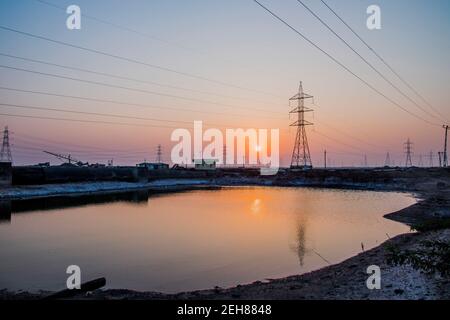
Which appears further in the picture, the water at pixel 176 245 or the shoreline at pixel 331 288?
the water at pixel 176 245

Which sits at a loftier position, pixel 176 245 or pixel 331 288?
pixel 331 288

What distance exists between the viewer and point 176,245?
19.9 metres

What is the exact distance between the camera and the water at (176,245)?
1390cm

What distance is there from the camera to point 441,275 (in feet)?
32.6

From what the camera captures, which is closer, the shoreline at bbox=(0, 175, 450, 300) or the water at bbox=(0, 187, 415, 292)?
the shoreline at bbox=(0, 175, 450, 300)

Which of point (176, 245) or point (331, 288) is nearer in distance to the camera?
point (331, 288)

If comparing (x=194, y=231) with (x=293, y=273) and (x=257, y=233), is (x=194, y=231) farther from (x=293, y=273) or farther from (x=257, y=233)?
(x=293, y=273)

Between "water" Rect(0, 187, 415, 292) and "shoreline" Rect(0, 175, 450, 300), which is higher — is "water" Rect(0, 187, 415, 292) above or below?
below

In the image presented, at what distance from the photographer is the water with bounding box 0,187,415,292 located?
547 inches

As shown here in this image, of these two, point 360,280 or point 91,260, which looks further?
point 91,260

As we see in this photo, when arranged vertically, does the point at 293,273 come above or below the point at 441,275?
below

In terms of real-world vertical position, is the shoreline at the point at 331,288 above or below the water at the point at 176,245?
above
